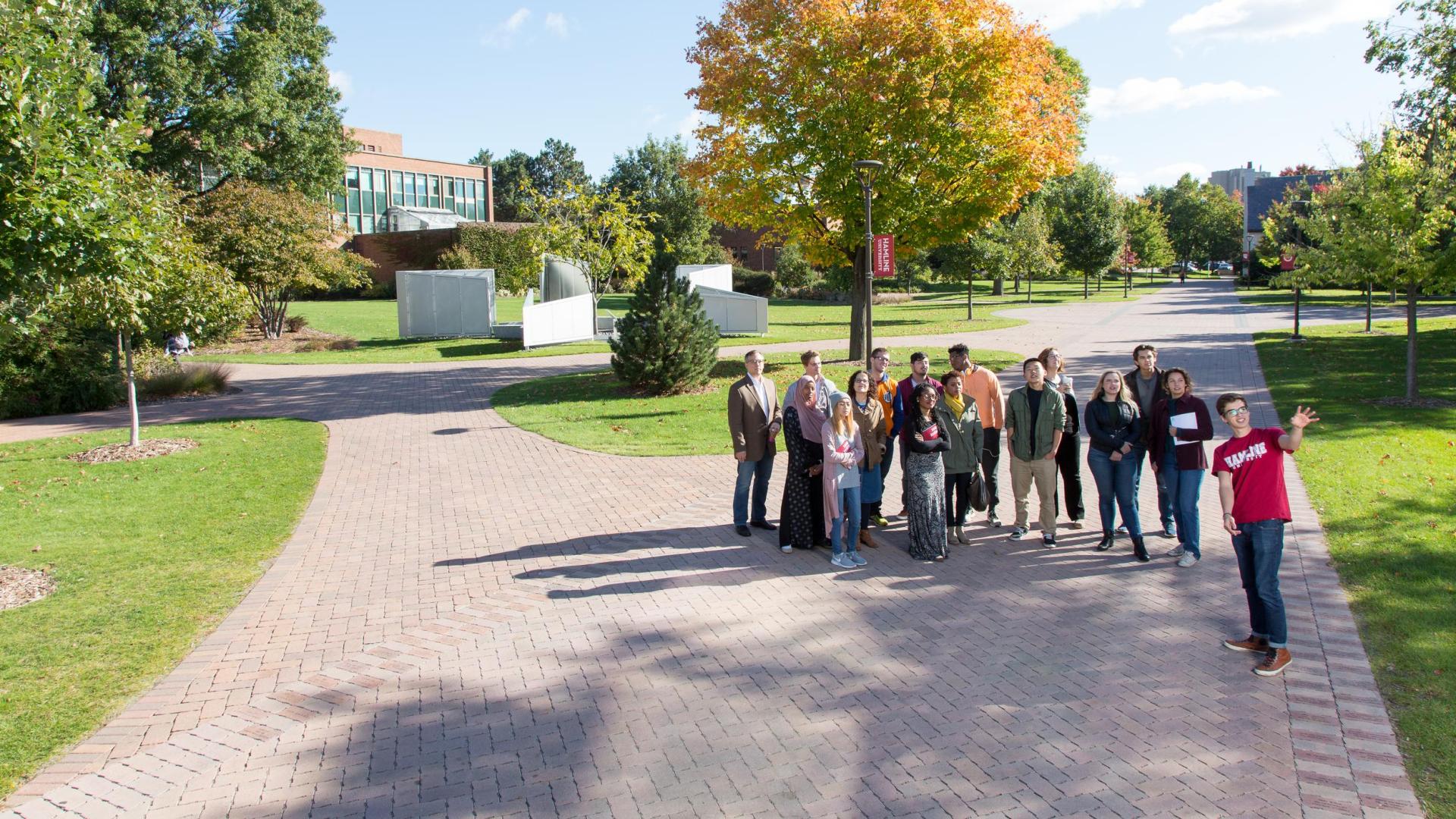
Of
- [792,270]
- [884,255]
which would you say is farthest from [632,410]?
[792,270]

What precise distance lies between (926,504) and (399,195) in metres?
78.4

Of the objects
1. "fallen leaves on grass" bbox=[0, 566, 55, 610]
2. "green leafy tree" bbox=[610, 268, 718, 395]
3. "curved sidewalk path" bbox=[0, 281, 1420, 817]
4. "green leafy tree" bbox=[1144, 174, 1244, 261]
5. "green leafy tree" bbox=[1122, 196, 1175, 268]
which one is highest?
"green leafy tree" bbox=[1144, 174, 1244, 261]

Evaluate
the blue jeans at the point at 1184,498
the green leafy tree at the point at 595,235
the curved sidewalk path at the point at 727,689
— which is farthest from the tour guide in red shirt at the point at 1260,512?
the green leafy tree at the point at 595,235

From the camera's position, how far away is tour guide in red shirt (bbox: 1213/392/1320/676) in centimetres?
555

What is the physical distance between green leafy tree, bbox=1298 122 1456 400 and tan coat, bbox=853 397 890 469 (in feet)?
35.5

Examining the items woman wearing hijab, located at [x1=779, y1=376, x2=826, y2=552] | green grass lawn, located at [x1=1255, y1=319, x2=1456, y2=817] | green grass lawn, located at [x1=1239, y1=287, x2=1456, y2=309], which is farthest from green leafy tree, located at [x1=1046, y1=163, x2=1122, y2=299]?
woman wearing hijab, located at [x1=779, y1=376, x2=826, y2=552]

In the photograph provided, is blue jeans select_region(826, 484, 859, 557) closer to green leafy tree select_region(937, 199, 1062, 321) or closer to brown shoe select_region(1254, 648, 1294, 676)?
brown shoe select_region(1254, 648, 1294, 676)

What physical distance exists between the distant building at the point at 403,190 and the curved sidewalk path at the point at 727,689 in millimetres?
65497

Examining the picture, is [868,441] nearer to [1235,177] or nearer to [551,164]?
[551,164]

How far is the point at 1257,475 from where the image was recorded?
5.63m

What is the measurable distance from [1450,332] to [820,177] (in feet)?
61.1

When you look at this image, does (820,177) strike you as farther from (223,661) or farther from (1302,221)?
(223,661)

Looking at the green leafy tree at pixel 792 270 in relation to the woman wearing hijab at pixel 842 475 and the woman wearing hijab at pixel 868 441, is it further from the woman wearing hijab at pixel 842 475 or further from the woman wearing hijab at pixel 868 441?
the woman wearing hijab at pixel 842 475

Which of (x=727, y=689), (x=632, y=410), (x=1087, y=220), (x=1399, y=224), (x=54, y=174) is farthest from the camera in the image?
(x=1087, y=220)
